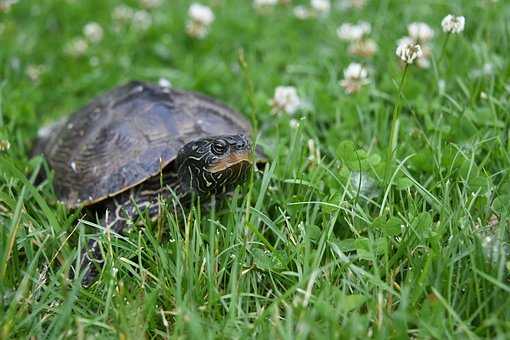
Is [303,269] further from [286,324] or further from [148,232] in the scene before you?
[148,232]

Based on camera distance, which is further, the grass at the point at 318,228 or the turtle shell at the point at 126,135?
the turtle shell at the point at 126,135

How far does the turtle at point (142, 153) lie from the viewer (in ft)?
10.9

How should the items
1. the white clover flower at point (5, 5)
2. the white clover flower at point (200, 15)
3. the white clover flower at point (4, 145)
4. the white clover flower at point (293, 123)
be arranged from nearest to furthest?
the white clover flower at point (4, 145), the white clover flower at point (293, 123), the white clover flower at point (5, 5), the white clover flower at point (200, 15)

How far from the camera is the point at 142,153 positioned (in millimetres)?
3711

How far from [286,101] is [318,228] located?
5.17 ft

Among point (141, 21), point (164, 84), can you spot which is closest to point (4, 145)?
point (164, 84)

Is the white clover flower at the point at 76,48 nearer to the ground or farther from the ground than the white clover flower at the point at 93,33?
nearer to the ground

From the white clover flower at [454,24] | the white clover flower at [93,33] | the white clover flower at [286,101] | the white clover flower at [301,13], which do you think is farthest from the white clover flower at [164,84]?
the white clover flower at [454,24]

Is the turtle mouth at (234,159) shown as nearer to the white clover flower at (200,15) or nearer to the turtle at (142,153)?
the turtle at (142,153)

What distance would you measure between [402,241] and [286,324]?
0.73 m

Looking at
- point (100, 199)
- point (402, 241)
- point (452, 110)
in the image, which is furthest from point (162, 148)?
point (452, 110)

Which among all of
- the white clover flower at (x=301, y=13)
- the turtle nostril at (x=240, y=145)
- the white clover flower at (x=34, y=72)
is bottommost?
the white clover flower at (x=34, y=72)

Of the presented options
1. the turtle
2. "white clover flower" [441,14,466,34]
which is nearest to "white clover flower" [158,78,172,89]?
the turtle

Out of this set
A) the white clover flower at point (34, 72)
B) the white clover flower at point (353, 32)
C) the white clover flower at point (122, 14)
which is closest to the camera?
the white clover flower at point (353, 32)
